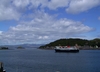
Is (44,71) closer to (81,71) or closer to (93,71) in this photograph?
(81,71)

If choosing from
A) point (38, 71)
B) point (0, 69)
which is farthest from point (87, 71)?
point (0, 69)

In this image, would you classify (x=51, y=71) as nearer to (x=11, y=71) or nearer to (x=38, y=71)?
(x=38, y=71)

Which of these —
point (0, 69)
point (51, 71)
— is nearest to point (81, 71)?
point (51, 71)

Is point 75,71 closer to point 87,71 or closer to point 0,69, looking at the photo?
point 87,71

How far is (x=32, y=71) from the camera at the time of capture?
50.5 meters

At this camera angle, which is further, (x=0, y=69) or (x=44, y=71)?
(x=44, y=71)

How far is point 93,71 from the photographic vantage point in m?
50.7

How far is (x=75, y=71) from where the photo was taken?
49625 millimetres

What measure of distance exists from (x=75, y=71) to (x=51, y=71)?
6512mm

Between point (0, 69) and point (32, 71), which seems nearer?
point (0, 69)

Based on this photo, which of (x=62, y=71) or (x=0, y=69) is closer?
(x=0, y=69)

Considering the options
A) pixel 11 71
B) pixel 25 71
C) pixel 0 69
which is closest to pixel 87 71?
pixel 25 71

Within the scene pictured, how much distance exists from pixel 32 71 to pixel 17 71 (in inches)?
166

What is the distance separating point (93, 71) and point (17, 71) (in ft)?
69.2
